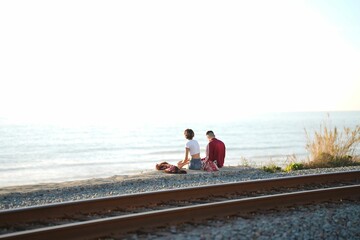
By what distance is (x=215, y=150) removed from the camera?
43.2 ft

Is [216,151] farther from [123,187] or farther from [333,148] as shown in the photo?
[333,148]

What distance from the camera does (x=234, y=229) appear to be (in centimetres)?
610

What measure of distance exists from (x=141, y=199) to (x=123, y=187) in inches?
112

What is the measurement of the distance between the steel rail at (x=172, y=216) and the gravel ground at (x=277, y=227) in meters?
0.17

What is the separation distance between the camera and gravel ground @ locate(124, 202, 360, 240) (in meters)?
5.82

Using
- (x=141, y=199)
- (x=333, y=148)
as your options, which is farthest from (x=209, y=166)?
(x=141, y=199)

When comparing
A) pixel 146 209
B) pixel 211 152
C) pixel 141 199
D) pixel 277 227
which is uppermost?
pixel 211 152

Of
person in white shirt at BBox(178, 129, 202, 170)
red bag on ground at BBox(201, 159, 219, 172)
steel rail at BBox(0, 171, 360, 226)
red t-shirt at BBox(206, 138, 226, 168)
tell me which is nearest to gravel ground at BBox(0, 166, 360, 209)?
red bag on ground at BBox(201, 159, 219, 172)

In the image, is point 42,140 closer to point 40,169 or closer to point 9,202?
point 40,169

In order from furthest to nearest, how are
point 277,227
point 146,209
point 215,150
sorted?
point 215,150
point 146,209
point 277,227

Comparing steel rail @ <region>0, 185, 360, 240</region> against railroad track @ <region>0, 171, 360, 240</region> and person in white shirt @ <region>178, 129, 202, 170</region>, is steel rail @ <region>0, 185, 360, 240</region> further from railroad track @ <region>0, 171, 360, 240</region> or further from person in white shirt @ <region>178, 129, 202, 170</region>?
person in white shirt @ <region>178, 129, 202, 170</region>

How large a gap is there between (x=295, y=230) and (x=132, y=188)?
457 cm

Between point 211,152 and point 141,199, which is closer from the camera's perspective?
point 141,199

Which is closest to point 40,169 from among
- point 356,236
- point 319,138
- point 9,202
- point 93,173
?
point 93,173
